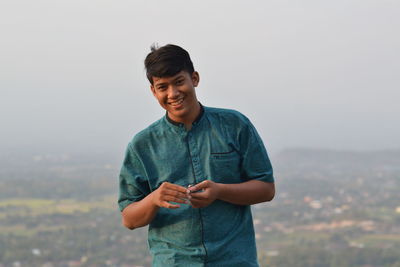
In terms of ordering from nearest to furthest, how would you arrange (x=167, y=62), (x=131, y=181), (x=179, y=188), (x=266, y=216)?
1. (x=179, y=188)
2. (x=167, y=62)
3. (x=131, y=181)
4. (x=266, y=216)

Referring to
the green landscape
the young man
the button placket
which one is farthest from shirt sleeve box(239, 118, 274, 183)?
the green landscape

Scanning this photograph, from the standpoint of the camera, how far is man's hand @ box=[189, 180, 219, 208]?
2.08m

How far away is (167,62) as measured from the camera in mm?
2225

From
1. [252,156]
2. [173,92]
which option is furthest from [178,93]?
[252,156]

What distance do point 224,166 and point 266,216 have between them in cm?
6362

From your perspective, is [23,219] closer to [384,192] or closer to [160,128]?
[384,192]

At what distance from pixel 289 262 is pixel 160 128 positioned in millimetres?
40706

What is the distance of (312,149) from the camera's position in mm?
101812

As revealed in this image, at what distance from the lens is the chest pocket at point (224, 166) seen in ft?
7.39

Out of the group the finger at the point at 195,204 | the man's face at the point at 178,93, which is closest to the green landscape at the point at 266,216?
the man's face at the point at 178,93

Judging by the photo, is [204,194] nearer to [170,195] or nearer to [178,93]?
[170,195]

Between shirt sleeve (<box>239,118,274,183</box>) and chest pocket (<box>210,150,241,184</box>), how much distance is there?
0.12ft

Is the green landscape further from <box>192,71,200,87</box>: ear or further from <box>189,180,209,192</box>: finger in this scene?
<box>189,180,209,192</box>: finger

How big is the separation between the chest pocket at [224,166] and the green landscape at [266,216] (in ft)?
125
